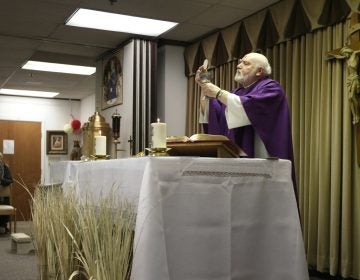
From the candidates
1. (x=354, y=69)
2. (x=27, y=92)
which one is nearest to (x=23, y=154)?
(x=27, y=92)

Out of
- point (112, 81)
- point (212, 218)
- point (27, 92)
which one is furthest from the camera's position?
point (27, 92)

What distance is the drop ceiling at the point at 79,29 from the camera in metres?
4.26

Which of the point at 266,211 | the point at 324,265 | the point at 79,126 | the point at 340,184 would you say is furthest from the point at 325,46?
the point at 79,126

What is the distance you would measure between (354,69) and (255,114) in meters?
1.51

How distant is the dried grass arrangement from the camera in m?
1.61

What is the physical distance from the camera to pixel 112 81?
19.1 ft

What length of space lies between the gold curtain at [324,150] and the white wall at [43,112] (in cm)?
631

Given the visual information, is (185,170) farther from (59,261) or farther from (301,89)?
(301,89)

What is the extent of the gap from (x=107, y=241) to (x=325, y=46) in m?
2.73

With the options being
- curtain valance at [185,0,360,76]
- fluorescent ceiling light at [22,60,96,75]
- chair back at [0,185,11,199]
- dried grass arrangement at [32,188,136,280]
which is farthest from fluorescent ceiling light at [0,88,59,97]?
dried grass arrangement at [32,188,136,280]

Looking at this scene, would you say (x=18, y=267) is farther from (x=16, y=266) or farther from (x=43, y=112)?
(x=43, y=112)

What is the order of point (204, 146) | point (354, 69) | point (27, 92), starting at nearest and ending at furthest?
point (204, 146) < point (354, 69) < point (27, 92)

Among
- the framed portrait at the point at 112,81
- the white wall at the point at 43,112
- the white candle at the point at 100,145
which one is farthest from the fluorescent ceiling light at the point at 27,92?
the white candle at the point at 100,145

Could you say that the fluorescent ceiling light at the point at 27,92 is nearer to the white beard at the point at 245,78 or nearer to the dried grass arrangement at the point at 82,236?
the white beard at the point at 245,78
